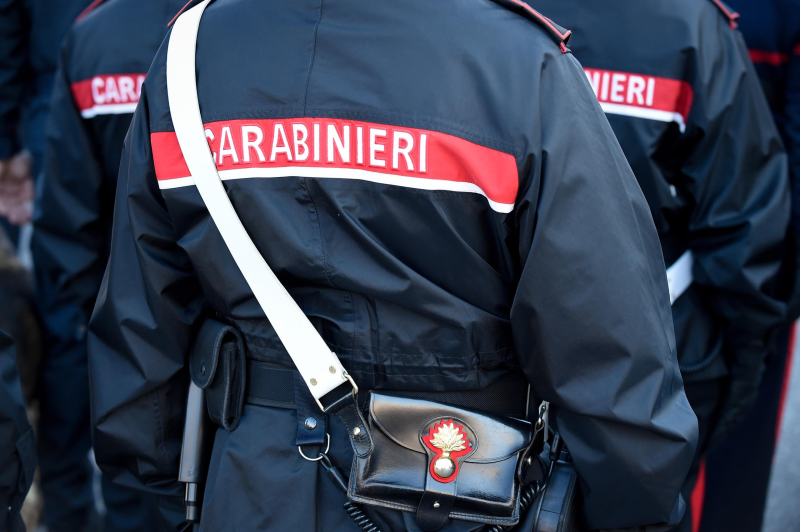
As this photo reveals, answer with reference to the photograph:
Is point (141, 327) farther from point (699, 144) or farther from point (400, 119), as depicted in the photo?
point (699, 144)

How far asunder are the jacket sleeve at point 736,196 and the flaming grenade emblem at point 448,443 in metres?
1.15

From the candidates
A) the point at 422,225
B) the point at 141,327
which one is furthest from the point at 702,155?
the point at 141,327

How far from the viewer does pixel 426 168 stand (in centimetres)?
132

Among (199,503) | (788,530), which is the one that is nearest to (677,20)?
(199,503)

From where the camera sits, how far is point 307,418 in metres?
1.44

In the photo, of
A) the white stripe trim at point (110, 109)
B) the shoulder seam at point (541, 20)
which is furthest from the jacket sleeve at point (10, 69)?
the shoulder seam at point (541, 20)

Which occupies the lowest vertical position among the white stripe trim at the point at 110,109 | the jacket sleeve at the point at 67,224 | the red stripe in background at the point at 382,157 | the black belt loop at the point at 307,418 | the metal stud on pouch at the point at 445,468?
the jacket sleeve at the point at 67,224

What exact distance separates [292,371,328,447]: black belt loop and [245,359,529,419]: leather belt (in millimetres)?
13

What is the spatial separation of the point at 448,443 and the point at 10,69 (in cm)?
288

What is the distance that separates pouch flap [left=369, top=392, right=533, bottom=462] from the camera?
4.48 ft

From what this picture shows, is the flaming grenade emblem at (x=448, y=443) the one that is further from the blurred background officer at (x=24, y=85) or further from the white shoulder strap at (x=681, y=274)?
the blurred background officer at (x=24, y=85)

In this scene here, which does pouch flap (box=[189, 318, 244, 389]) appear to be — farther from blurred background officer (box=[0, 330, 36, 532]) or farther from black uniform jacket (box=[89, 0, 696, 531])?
blurred background officer (box=[0, 330, 36, 532])

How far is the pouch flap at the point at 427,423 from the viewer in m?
1.37

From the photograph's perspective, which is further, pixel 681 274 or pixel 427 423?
pixel 681 274
